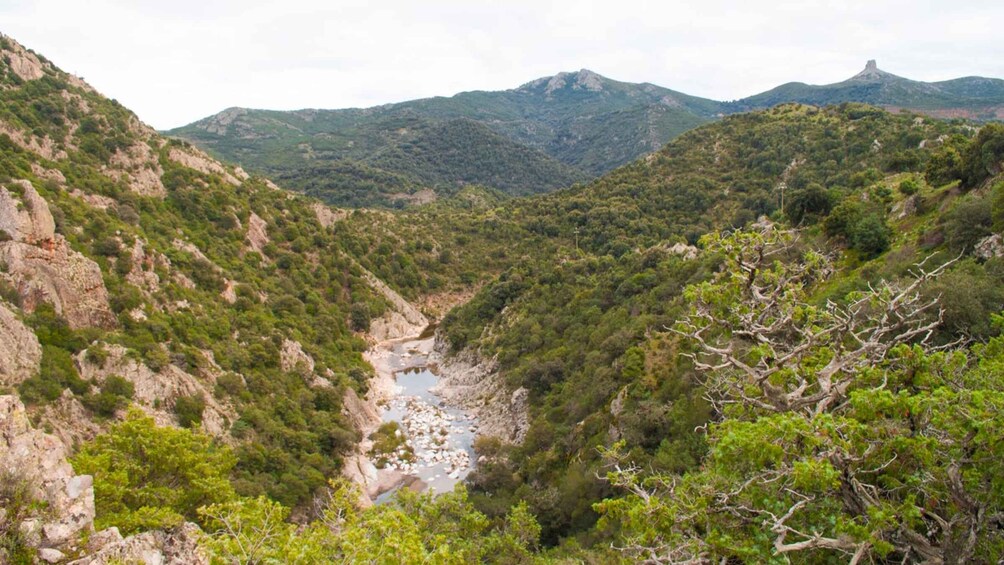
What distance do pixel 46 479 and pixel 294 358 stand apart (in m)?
28.3

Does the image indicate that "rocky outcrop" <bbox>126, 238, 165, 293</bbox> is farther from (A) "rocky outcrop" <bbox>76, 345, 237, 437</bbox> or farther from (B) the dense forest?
(A) "rocky outcrop" <bbox>76, 345, 237, 437</bbox>

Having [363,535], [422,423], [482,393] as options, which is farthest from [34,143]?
[363,535]

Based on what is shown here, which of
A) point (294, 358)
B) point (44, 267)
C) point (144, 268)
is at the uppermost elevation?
point (44, 267)

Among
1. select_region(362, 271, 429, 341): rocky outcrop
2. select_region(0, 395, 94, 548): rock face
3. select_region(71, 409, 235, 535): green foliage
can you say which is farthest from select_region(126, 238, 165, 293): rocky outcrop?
select_region(362, 271, 429, 341): rocky outcrop

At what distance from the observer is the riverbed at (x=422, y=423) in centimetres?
3425

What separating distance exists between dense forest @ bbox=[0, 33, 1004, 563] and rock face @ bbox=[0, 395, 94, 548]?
283mm

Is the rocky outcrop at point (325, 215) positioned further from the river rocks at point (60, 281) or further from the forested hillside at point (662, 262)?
the river rocks at point (60, 281)

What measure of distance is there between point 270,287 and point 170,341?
1853 cm

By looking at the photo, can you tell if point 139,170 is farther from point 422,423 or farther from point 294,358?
point 422,423

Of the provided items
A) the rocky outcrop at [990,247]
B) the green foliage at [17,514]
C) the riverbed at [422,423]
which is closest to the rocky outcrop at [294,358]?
the riverbed at [422,423]

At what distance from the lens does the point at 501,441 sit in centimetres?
3562

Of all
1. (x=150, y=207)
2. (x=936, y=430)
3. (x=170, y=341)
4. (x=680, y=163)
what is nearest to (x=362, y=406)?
(x=170, y=341)

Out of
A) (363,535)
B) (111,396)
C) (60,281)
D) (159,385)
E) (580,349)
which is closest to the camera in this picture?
(363,535)

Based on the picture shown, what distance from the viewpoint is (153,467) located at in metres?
17.8
